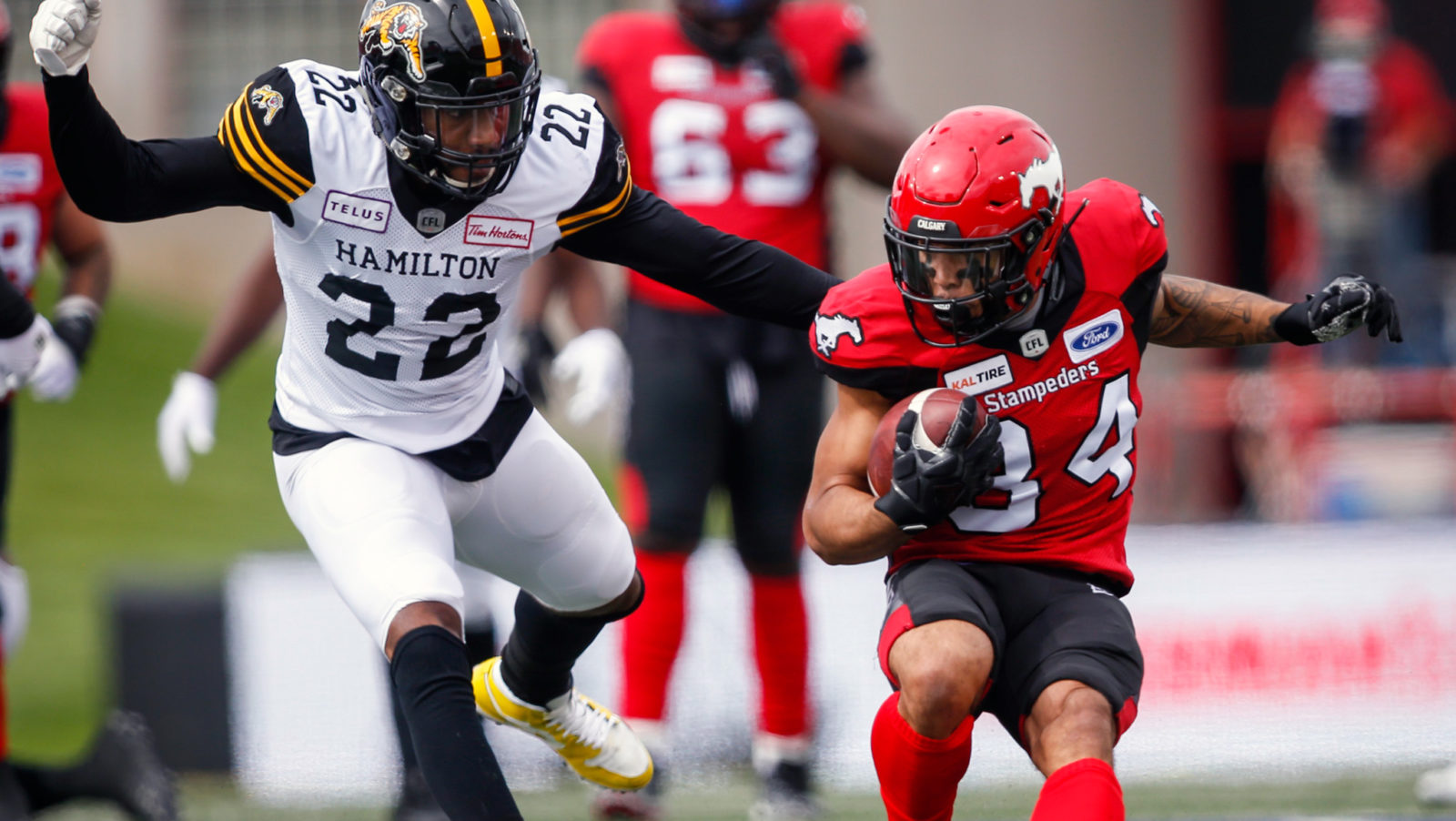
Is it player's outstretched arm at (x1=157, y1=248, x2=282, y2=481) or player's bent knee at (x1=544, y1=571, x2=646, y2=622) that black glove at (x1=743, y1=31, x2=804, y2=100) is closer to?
player's outstretched arm at (x1=157, y1=248, x2=282, y2=481)

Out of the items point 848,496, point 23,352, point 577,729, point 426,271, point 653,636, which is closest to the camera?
point 848,496

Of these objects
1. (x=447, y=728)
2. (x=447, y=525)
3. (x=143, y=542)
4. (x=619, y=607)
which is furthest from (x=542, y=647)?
(x=143, y=542)

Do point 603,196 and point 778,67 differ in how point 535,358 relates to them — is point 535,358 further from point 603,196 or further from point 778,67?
point 603,196

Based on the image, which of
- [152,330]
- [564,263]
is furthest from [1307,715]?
Result: [152,330]

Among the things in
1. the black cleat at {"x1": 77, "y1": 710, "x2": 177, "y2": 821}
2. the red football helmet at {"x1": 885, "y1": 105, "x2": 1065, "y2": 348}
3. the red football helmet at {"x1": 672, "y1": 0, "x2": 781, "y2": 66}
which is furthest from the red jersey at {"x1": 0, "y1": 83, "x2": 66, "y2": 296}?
the red football helmet at {"x1": 885, "y1": 105, "x2": 1065, "y2": 348}

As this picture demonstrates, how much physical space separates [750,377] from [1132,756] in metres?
1.92

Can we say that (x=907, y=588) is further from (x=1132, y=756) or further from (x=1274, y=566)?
(x=1274, y=566)

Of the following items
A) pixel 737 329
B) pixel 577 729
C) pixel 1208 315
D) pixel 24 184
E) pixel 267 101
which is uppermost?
pixel 267 101

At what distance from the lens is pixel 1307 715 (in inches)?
242

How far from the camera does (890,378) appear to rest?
3543 millimetres

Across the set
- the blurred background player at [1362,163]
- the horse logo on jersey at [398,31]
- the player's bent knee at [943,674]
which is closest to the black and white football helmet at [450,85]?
the horse logo on jersey at [398,31]

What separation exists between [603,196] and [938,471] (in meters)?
0.94

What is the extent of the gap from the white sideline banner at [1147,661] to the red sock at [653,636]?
3.63 feet

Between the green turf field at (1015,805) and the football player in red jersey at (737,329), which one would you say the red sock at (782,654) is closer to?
the football player in red jersey at (737,329)
